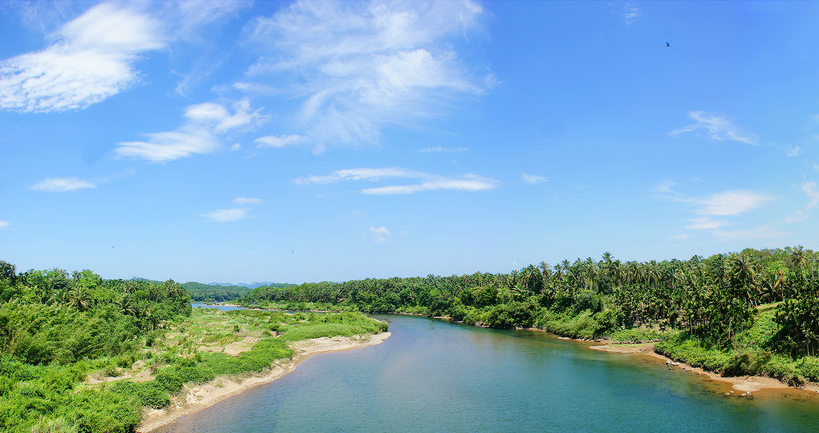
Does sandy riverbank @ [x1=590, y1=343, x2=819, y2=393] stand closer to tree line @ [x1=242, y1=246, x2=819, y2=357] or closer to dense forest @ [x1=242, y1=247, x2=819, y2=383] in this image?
dense forest @ [x1=242, y1=247, x2=819, y2=383]

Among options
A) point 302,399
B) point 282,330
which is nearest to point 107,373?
point 302,399

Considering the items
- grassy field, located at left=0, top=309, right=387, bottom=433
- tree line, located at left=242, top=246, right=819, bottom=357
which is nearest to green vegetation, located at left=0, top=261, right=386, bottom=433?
grassy field, located at left=0, top=309, right=387, bottom=433

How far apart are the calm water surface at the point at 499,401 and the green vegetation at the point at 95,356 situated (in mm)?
5000

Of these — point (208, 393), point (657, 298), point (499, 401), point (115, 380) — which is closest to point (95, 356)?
point (115, 380)

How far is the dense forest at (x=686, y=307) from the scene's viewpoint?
52969mm

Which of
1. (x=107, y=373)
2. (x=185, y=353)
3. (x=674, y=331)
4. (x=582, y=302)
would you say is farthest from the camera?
(x=582, y=302)

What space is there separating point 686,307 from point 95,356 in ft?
265

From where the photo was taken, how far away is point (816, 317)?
49000 mm

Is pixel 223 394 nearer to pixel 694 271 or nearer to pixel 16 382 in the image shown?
pixel 16 382

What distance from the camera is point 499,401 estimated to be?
4803 centimetres

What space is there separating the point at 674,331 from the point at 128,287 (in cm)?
13606

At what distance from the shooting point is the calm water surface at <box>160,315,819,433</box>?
40.3 metres

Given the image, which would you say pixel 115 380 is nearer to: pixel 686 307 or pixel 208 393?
pixel 208 393

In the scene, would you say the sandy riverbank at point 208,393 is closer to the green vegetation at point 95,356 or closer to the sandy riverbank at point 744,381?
the green vegetation at point 95,356
